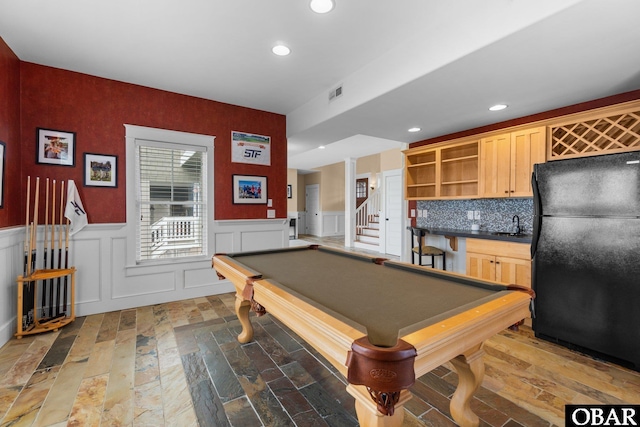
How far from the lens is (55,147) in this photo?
9.69ft

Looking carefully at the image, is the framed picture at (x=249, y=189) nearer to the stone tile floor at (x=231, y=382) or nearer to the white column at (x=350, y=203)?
the stone tile floor at (x=231, y=382)

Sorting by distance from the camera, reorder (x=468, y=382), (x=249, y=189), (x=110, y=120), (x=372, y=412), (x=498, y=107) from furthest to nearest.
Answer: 1. (x=249, y=189)
2. (x=110, y=120)
3. (x=498, y=107)
4. (x=468, y=382)
5. (x=372, y=412)

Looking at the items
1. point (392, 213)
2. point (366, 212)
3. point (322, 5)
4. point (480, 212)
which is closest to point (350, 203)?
point (366, 212)

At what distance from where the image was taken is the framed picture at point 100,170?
3.12 m

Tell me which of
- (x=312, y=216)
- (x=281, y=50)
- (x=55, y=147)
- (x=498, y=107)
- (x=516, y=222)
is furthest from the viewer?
(x=312, y=216)

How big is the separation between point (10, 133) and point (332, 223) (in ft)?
28.5

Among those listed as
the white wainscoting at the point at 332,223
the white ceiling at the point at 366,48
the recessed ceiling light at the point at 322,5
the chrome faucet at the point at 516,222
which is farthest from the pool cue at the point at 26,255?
the white wainscoting at the point at 332,223

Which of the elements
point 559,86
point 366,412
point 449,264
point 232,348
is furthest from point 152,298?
point 559,86

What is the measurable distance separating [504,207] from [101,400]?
175 inches

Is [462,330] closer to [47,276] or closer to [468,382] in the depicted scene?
[468,382]

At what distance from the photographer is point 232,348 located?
7.79 ft

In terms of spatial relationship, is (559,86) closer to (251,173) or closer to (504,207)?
(504,207)

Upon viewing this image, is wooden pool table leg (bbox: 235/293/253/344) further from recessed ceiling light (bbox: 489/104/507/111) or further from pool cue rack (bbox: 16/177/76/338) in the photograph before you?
recessed ceiling light (bbox: 489/104/507/111)

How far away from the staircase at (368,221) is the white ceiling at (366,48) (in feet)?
16.0
